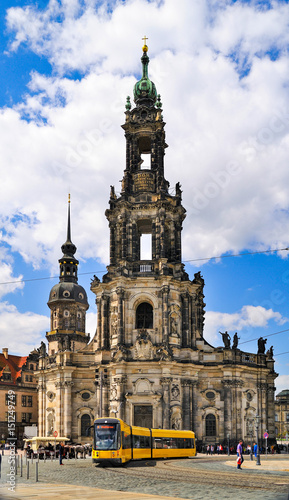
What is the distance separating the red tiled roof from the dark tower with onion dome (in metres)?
5.43

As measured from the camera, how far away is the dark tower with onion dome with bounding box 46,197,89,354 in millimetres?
97000

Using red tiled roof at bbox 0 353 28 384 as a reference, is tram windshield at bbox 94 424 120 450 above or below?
below

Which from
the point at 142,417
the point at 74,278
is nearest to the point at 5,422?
the point at 74,278

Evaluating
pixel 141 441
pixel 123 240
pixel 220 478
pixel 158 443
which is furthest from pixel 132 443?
pixel 123 240

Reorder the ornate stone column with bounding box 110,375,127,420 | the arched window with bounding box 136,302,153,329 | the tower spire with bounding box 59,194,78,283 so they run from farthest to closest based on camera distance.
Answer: the tower spire with bounding box 59,194,78,283, the arched window with bounding box 136,302,153,329, the ornate stone column with bounding box 110,375,127,420

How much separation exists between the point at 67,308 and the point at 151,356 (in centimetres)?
3870

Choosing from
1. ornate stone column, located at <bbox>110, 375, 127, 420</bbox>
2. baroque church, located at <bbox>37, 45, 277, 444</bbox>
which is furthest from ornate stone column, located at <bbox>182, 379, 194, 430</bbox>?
ornate stone column, located at <bbox>110, 375, 127, 420</bbox>

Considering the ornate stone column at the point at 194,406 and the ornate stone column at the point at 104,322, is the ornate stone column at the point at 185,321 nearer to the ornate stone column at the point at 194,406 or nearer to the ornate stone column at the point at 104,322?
the ornate stone column at the point at 194,406

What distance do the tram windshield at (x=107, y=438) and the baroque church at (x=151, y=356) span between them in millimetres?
20897

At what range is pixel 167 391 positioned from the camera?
60062mm

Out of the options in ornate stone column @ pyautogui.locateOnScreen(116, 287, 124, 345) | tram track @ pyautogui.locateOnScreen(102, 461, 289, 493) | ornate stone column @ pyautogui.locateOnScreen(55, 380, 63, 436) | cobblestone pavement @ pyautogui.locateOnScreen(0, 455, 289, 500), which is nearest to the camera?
cobblestone pavement @ pyautogui.locateOnScreen(0, 455, 289, 500)

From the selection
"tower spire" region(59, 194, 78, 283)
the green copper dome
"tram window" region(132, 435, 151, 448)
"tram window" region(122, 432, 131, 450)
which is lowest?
"tram window" region(132, 435, 151, 448)

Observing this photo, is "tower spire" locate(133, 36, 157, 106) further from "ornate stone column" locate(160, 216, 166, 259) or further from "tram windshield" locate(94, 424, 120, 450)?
"tram windshield" locate(94, 424, 120, 450)

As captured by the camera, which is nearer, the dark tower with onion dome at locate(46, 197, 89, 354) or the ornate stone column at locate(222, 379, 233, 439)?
the ornate stone column at locate(222, 379, 233, 439)
